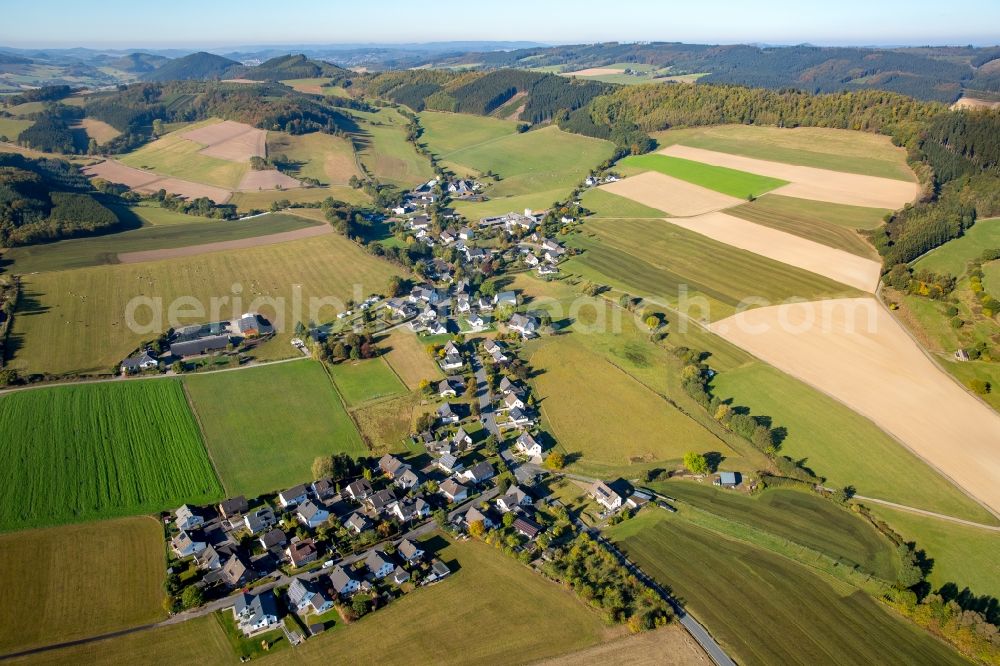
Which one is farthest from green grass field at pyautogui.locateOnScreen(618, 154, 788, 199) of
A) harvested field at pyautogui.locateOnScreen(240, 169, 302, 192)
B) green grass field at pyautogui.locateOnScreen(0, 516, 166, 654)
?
green grass field at pyautogui.locateOnScreen(0, 516, 166, 654)

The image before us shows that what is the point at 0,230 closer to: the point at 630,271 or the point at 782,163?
the point at 630,271

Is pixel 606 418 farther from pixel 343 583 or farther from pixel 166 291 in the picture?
pixel 166 291

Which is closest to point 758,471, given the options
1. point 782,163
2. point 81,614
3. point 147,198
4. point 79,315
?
point 81,614

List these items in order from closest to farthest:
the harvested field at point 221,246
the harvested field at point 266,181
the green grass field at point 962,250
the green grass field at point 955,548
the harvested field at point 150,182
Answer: the green grass field at point 955,548 → the green grass field at point 962,250 → the harvested field at point 221,246 → the harvested field at point 150,182 → the harvested field at point 266,181

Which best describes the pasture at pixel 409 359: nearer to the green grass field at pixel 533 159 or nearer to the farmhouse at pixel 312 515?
the farmhouse at pixel 312 515

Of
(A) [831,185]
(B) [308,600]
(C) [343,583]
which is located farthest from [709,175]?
(B) [308,600]

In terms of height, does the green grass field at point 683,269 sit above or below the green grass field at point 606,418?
above

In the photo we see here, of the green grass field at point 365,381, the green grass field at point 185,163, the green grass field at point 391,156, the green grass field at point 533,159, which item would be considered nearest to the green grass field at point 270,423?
the green grass field at point 365,381
